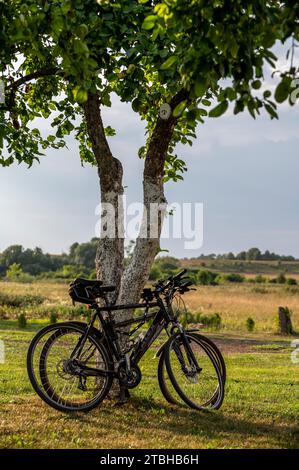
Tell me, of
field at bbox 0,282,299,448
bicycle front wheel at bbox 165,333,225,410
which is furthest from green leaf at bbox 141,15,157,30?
field at bbox 0,282,299,448

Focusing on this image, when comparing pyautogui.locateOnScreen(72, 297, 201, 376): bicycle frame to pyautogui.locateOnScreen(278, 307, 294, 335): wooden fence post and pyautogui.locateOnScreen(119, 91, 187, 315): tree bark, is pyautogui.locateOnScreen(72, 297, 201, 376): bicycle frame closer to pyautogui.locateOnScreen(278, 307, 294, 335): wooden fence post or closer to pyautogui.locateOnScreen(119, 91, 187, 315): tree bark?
pyautogui.locateOnScreen(119, 91, 187, 315): tree bark

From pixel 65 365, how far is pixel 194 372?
5.05 feet

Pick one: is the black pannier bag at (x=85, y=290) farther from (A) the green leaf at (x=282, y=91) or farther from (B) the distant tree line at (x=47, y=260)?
(B) the distant tree line at (x=47, y=260)

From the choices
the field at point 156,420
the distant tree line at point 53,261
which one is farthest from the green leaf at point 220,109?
the distant tree line at point 53,261

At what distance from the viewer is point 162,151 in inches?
346

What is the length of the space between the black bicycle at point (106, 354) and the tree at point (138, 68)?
89 centimetres

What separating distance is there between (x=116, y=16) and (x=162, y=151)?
1.94 metres

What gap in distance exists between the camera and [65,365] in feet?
24.8

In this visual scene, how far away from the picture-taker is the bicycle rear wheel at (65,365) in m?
7.55

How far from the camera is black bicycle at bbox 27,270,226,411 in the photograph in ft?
24.9

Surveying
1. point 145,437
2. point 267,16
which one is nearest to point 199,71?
point 267,16

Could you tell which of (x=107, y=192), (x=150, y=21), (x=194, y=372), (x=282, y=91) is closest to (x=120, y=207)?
(x=107, y=192)

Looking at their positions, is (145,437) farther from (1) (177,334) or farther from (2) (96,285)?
(2) (96,285)

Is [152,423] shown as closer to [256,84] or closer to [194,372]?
[194,372]
